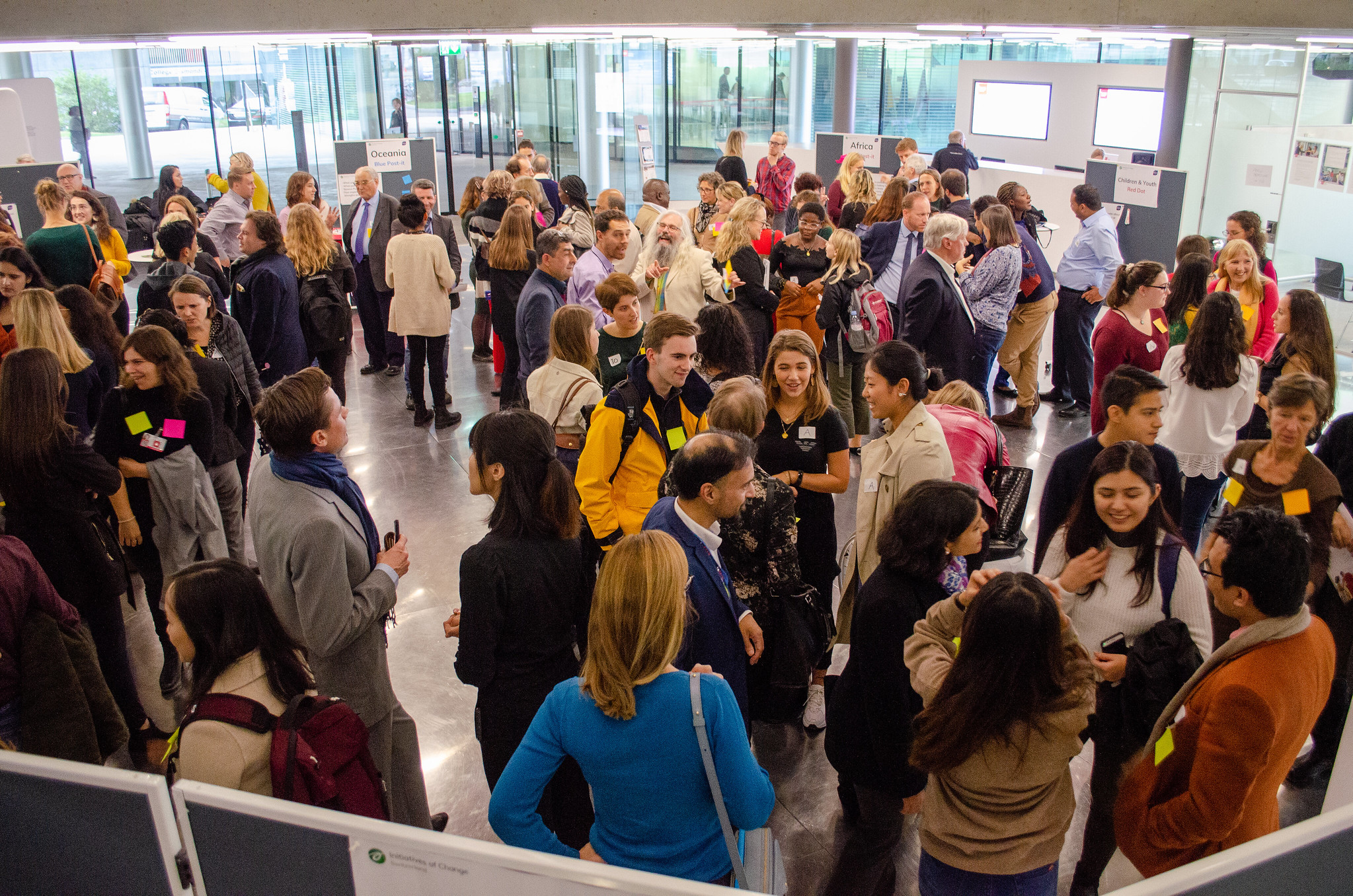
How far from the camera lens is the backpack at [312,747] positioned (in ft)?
6.04

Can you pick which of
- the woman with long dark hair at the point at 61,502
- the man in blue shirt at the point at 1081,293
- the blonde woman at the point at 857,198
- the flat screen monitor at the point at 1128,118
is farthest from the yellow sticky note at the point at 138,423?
the flat screen monitor at the point at 1128,118

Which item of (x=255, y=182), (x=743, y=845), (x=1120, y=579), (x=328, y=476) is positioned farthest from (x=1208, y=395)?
(x=255, y=182)

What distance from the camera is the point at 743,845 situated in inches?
82.4

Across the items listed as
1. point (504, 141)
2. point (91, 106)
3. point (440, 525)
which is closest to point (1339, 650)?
point (440, 525)

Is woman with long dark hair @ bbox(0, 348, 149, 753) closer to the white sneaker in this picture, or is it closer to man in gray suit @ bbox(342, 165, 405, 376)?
the white sneaker

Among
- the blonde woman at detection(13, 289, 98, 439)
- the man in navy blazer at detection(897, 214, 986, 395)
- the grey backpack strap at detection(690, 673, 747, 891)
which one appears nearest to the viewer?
the grey backpack strap at detection(690, 673, 747, 891)

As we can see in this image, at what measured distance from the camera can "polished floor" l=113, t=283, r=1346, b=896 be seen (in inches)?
126

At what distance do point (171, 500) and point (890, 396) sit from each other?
2886 mm

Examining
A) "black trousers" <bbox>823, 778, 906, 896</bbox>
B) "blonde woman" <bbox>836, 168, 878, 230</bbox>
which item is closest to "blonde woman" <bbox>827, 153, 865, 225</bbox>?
"blonde woman" <bbox>836, 168, 878, 230</bbox>

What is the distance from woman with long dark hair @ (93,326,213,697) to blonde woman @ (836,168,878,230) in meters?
4.83

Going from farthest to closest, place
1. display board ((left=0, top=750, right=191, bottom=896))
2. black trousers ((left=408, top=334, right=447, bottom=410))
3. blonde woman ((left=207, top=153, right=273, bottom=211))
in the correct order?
blonde woman ((left=207, top=153, right=273, bottom=211)) < black trousers ((left=408, top=334, right=447, bottom=410)) < display board ((left=0, top=750, right=191, bottom=896))

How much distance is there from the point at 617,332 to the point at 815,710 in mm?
2015

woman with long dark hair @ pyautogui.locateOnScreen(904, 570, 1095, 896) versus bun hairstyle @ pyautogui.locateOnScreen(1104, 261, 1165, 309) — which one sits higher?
bun hairstyle @ pyautogui.locateOnScreen(1104, 261, 1165, 309)

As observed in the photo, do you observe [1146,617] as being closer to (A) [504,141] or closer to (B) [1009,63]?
(B) [1009,63]
